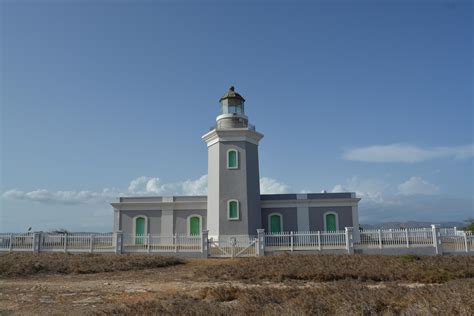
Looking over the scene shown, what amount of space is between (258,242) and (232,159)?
18.5 ft

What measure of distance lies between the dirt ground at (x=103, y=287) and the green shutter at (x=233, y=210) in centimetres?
755

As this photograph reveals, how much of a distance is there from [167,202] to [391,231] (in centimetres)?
1277

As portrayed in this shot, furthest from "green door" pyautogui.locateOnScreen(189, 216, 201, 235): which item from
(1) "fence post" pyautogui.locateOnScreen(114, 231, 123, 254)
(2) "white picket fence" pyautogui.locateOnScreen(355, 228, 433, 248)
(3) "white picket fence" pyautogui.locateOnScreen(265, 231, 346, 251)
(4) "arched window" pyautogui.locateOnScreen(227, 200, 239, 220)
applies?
(2) "white picket fence" pyautogui.locateOnScreen(355, 228, 433, 248)

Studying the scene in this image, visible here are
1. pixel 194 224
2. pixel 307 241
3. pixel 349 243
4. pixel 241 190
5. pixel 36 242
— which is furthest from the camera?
pixel 194 224

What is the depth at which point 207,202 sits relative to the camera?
23484 mm

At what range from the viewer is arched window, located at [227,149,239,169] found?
850 inches

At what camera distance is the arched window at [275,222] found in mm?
23359

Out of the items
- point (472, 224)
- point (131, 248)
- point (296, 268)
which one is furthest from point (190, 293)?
point (472, 224)

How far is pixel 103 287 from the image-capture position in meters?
9.70

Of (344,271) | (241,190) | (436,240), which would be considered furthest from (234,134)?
(344,271)

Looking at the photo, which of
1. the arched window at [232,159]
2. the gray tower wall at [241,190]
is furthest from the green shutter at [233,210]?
the arched window at [232,159]

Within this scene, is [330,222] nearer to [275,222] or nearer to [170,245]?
[275,222]

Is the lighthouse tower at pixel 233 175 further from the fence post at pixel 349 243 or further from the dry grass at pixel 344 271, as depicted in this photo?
the dry grass at pixel 344 271

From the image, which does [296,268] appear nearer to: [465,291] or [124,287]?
[124,287]
